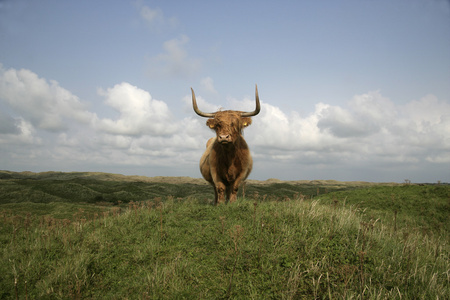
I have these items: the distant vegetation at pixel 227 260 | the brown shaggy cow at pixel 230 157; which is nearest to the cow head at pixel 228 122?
the brown shaggy cow at pixel 230 157

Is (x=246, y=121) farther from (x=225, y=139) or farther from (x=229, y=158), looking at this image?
(x=225, y=139)

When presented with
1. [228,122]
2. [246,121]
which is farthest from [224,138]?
[246,121]

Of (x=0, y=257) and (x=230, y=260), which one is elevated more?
(x=230, y=260)

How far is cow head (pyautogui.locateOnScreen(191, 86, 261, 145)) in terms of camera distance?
674cm

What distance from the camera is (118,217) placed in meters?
6.41

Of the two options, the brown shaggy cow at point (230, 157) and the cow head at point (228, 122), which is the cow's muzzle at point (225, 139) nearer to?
the cow head at point (228, 122)

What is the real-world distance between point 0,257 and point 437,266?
303 inches

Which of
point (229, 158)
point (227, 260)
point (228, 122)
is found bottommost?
point (227, 260)

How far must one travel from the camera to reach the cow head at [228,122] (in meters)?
6.74

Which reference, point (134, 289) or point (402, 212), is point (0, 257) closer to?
point (134, 289)

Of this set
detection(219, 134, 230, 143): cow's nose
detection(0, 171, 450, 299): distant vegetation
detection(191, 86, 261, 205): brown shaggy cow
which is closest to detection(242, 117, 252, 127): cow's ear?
detection(191, 86, 261, 205): brown shaggy cow

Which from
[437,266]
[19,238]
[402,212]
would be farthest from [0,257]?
[402,212]

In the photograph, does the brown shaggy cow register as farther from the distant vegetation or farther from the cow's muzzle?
the distant vegetation

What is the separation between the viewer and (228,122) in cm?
706
